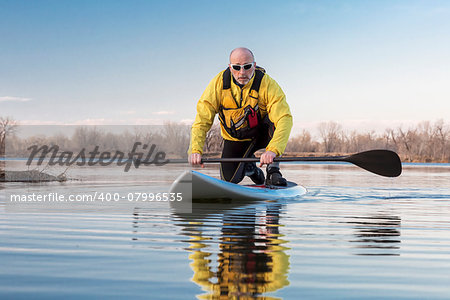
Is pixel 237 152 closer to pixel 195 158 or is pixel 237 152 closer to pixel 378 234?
pixel 195 158

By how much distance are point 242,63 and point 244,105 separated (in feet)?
2.37

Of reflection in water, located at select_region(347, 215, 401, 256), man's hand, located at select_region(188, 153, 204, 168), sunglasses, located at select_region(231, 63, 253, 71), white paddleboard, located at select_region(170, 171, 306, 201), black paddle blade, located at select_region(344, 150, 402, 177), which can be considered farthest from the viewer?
black paddle blade, located at select_region(344, 150, 402, 177)

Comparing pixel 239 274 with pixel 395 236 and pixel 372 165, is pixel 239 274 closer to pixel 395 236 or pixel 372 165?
pixel 395 236

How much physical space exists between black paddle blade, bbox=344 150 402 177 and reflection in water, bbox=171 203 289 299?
8.91 feet

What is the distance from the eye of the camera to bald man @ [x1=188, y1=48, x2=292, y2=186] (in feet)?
24.0

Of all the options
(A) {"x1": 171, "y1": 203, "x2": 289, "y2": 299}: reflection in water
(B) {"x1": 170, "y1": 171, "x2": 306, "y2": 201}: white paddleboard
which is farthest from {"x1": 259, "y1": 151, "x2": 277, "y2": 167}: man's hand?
(A) {"x1": 171, "y1": 203, "x2": 289, "y2": 299}: reflection in water

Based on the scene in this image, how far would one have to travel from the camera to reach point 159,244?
380 centimetres

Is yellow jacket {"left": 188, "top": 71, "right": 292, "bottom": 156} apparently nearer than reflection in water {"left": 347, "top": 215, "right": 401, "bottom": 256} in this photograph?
No

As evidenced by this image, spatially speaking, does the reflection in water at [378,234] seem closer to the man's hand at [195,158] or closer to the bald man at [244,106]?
the bald man at [244,106]

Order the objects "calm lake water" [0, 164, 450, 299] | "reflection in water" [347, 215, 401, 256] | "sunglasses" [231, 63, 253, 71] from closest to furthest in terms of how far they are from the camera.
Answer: "calm lake water" [0, 164, 450, 299], "reflection in water" [347, 215, 401, 256], "sunglasses" [231, 63, 253, 71]

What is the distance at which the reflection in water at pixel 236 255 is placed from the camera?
8.25 feet

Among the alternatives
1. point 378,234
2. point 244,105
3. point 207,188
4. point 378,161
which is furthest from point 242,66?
point 378,234

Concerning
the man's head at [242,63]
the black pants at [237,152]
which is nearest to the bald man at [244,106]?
the man's head at [242,63]

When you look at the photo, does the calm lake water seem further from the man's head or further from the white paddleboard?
the man's head
